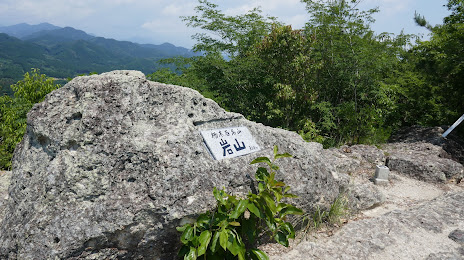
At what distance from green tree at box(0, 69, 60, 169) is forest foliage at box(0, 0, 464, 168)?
9 centimetres

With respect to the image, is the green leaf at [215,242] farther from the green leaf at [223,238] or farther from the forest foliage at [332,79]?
the forest foliage at [332,79]

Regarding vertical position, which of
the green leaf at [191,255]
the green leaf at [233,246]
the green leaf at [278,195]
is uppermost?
the green leaf at [278,195]

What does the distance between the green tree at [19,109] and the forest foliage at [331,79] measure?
0.09 meters

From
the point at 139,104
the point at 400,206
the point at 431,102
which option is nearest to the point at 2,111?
the point at 139,104

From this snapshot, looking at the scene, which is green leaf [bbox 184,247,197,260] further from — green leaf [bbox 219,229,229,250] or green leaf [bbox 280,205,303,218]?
green leaf [bbox 280,205,303,218]

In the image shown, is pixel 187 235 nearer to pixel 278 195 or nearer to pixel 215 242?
pixel 215 242

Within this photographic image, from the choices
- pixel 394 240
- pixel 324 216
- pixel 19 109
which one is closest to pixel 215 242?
pixel 324 216

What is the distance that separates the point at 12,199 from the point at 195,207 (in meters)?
1.86

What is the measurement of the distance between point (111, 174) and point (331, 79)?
770cm

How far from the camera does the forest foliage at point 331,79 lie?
7777mm

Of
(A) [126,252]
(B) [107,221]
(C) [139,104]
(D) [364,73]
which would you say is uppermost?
(D) [364,73]

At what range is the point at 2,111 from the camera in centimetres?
712

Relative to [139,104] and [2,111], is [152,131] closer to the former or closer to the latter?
[139,104]

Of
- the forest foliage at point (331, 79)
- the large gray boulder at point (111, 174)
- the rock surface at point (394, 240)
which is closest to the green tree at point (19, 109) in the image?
the forest foliage at point (331, 79)
